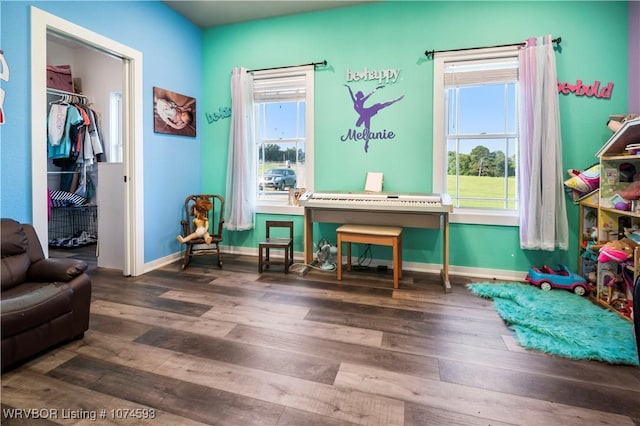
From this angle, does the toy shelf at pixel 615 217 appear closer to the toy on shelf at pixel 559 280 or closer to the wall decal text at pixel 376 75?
the toy on shelf at pixel 559 280

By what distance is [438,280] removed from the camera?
3430 mm

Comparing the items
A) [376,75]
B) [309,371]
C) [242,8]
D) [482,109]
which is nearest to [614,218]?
[482,109]

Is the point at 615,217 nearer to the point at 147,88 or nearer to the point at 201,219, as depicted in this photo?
the point at 201,219

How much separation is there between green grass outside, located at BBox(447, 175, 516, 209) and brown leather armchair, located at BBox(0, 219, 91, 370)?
A: 11.7ft

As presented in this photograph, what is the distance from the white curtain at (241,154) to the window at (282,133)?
16 cm

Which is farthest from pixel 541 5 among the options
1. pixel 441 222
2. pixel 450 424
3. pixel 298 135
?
pixel 450 424

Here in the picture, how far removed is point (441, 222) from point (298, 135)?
6.84 ft

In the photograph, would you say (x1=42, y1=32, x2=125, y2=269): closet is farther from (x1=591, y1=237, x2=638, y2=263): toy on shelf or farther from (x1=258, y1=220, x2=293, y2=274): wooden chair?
(x1=591, y1=237, x2=638, y2=263): toy on shelf

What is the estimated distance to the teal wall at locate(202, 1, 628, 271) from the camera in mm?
3184

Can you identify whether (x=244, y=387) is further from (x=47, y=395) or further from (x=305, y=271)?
(x=305, y=271)

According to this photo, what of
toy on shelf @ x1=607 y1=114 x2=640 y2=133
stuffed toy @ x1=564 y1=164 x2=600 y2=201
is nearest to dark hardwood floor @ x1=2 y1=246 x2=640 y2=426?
stuffed toy @ x1=564 y1=164 x2=600 y2=201

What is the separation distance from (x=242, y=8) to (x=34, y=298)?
12.2ft

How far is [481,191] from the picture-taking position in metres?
3.66

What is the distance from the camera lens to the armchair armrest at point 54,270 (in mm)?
2105
